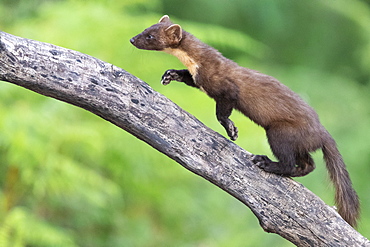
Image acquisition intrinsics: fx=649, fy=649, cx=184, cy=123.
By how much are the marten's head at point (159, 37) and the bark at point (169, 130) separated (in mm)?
415

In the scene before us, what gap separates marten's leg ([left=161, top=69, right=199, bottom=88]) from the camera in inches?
126

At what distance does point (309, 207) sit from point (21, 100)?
2371 mm

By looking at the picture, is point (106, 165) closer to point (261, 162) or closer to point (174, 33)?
point (174, 33)

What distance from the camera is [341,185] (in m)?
3.20

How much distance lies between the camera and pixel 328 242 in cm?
300

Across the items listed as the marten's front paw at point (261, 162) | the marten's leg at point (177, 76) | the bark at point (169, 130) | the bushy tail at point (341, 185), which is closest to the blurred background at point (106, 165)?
the bushy tail at point (341, 185)

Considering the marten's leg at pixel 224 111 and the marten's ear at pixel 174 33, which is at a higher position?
the marten's ear at pixel 174 33

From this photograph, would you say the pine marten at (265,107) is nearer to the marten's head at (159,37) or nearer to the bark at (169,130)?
the marten's head at (159,37)

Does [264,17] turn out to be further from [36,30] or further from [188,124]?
[188,124]

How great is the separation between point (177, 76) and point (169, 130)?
472 mm

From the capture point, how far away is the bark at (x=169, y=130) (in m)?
2.71

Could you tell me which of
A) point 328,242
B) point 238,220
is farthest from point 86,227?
point 328,242

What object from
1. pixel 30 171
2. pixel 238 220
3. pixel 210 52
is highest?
pixel 238 220

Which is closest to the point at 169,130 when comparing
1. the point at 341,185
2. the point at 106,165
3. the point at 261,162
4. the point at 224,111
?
the point at 224,111
